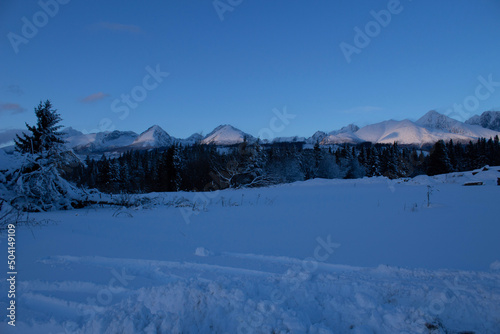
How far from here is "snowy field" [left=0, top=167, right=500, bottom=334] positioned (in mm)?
1637

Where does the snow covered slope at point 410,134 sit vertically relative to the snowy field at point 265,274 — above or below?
above

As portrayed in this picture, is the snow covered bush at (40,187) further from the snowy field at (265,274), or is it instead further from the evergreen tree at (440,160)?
the evergreen tree at (440,160)

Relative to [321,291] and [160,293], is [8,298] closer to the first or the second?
[160,293]

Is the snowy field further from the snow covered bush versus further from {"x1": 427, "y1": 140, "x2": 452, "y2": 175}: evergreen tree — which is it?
{"x1": 427, "y1": 140, "x2": 452, "y2": 175}: evergreen tree

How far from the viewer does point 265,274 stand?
9.12 ft

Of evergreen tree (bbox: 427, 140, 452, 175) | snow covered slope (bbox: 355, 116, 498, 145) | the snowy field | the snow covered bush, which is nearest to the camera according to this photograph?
the snowy field

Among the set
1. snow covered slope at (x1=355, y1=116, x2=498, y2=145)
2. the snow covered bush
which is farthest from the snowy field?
snow covered slope at (x1=355, y1=116, x2=498, y2=145)

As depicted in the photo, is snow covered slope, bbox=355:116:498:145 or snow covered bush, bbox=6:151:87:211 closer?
snow covered bush, bbox=6:151:87:211

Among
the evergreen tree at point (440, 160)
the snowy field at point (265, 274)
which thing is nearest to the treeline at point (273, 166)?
the evergreen tree at point (440, 160)

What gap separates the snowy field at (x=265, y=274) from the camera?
164 cm

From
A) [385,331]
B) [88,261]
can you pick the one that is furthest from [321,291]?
[88,261]

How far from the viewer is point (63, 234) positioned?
15.4 ft

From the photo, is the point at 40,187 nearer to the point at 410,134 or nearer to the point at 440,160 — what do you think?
the point at 440,160

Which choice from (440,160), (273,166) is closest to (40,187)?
(273,166)
